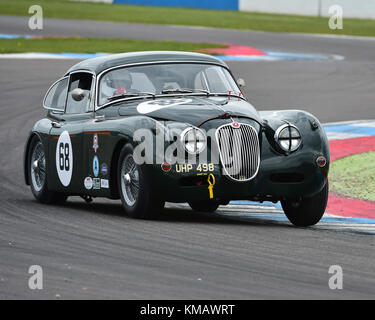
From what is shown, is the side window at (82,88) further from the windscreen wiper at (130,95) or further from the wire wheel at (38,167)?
the wire wheel at (38,167)

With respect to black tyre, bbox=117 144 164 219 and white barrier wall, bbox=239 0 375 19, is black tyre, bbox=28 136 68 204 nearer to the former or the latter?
black tyre, bbox=117 144 164 219

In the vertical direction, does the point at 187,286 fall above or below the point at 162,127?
below

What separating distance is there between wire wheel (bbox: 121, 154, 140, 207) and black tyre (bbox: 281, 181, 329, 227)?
4.68ft

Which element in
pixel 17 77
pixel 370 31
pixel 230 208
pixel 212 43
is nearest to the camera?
pixel 230 208

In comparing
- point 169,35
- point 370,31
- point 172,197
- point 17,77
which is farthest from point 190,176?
point 370,31

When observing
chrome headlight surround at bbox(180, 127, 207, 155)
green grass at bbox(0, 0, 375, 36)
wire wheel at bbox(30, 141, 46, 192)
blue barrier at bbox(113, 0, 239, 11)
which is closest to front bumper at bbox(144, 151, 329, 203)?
chrome headlight surround at bbox(180, 127, 207, 155)

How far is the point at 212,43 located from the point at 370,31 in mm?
11569

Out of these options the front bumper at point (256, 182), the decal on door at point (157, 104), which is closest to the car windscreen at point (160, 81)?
the decal on door at point (157, 104)

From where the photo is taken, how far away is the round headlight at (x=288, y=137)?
9.04 metres

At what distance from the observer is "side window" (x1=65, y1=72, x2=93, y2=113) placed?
1037cm

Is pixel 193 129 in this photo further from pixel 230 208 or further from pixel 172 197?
pixel 230 208

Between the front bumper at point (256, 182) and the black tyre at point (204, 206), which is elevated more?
the front bumper at point (256, 182)

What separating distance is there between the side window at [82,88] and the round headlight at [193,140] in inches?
73.3
